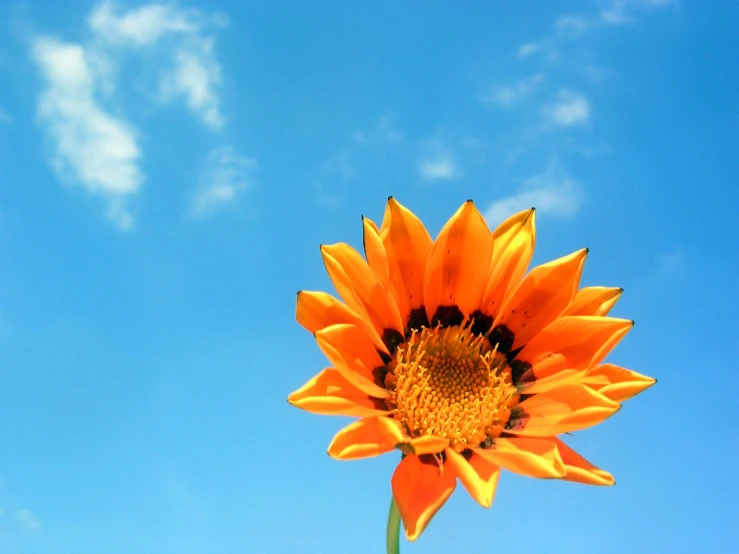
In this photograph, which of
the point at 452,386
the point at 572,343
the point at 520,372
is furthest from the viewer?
the point at 520,372

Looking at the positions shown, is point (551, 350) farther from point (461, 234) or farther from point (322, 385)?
point (322, 385)

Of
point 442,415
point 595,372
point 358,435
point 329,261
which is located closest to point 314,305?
point 329,261

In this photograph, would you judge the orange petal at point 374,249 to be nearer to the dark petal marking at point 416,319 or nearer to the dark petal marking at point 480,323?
the dark petal marking at point 416,319

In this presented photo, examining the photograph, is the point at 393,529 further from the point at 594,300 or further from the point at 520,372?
the point at 594,300

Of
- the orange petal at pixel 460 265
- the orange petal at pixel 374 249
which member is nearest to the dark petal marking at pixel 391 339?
the orange petal at pixel 460 265

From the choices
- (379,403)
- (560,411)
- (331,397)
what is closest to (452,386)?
(379,403)

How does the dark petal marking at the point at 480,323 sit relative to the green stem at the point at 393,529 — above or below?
above
